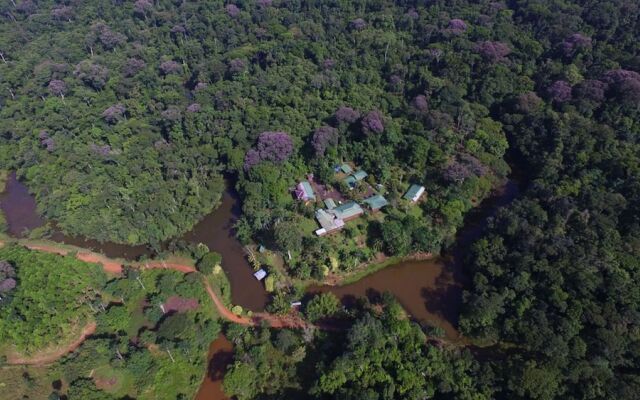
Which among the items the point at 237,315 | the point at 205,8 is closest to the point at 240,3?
the point at 205,8

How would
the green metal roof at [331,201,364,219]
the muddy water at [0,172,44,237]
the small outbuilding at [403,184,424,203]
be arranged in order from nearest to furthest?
1. the green metal roof at [331,201,364,219]
2. the small outbuilding at [403,184,424,203]
3. the muddy water at [0,172,44,237]

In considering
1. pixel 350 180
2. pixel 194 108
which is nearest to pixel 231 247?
pixel 350 180

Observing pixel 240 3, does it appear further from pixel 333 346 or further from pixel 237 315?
pixel 333 346

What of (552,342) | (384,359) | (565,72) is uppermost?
(565,72)

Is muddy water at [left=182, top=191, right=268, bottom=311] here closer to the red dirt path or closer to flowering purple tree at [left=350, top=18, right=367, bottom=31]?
the red dirt path

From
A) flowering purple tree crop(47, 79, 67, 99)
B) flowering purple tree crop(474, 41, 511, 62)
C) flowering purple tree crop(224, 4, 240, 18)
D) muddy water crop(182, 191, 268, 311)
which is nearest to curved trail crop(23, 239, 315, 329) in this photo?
muddy water crop(182, 191, 268, 311)
